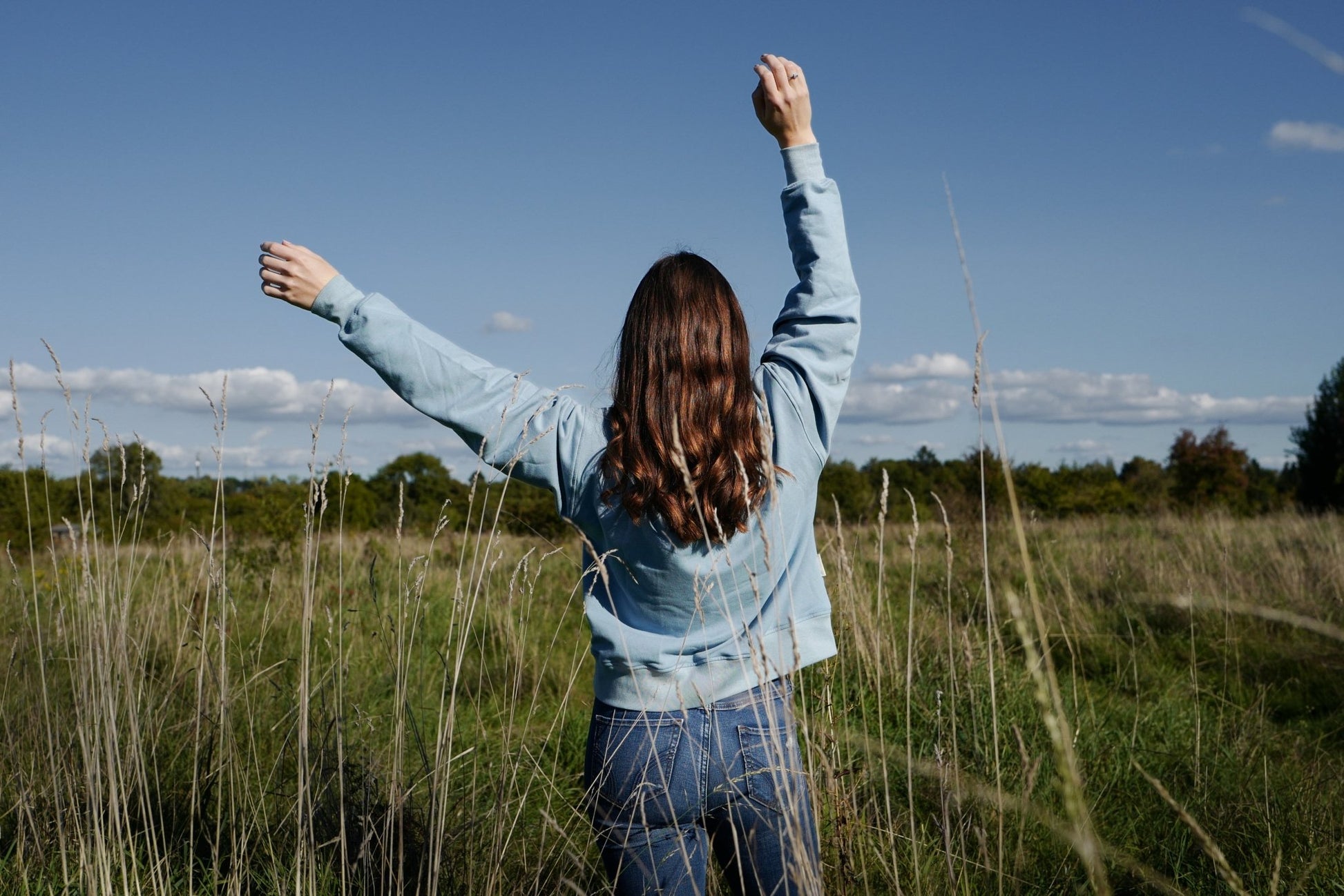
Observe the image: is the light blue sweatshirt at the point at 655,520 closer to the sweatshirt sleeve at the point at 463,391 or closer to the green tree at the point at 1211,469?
the sweatshirt sleeve at the point at 463,391

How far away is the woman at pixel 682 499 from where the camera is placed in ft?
5.53

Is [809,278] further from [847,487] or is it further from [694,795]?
[847,487]

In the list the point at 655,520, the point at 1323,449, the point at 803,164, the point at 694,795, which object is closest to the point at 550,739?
the point at 694,795

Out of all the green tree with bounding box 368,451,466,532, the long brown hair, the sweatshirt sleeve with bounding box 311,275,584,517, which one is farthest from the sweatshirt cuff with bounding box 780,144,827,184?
the green tree with bounding box 368,451,466,532

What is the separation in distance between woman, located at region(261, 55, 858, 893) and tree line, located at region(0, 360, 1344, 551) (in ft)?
20.1

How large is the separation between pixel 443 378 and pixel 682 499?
1.65 feet

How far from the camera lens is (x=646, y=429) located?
1.71m

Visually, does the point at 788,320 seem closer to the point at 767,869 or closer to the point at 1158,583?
the point at 767,869

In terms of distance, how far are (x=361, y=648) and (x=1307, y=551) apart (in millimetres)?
7480

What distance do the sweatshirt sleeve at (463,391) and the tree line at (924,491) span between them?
19.9 ft

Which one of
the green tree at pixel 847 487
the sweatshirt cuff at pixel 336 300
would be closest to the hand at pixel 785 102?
the sweatshirt cuff at pixel 336 300

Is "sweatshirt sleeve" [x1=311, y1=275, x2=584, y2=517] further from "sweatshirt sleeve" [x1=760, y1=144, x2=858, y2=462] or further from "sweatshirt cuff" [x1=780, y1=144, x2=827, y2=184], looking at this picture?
"sweatshirt cuff" [x1=780, y1=144, x2=827, y2=184]

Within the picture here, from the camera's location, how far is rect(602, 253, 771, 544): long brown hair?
165cm

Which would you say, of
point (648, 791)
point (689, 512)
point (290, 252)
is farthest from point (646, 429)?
point (290, 252)
